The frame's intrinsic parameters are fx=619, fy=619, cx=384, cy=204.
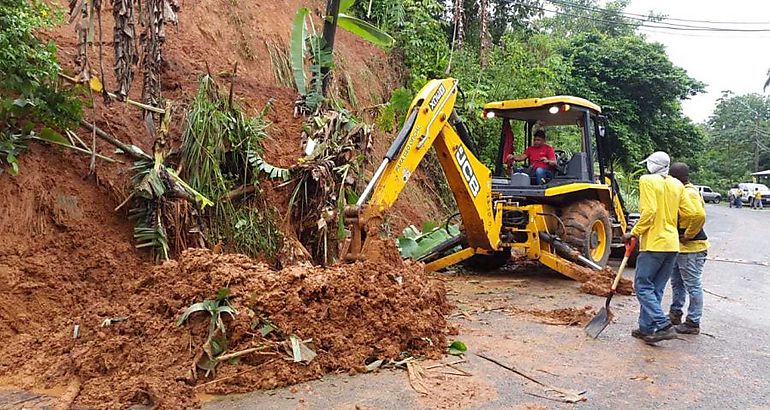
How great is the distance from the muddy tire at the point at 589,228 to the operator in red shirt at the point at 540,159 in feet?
1.92

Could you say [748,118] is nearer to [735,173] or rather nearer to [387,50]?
[735,173]

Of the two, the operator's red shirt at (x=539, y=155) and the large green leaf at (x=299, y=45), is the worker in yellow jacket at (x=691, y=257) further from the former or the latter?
the large green leaf at (x=299, y=45)

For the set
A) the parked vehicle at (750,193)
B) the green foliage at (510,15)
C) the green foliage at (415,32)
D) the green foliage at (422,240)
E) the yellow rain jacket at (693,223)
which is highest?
the green foliage at (510,15)

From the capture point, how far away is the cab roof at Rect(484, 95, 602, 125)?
861 centimetres

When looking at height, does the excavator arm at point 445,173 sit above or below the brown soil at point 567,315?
above

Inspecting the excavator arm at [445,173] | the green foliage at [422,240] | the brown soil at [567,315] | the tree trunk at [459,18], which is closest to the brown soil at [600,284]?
the brown soil at [567,315]

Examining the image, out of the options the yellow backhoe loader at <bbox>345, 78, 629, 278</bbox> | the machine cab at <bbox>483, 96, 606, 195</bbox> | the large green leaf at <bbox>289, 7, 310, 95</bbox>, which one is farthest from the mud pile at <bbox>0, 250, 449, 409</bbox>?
the machine cab at <bbox>483, 96, 606, 195</bbox>

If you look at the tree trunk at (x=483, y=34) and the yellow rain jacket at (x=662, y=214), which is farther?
the tree trunk at (x=483, y=34)

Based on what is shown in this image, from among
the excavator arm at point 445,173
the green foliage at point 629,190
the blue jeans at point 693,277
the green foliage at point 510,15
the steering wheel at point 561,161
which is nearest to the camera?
the excavator arm at point 445,173

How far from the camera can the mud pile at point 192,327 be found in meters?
4.03

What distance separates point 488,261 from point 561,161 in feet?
6.10

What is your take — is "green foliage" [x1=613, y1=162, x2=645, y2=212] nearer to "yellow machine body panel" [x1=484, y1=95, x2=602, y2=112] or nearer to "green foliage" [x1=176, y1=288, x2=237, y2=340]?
"yellow machine body panel" [x1=484, y1=95, x2=602, y2=112]

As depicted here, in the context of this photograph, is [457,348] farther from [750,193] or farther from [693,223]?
[750,193]

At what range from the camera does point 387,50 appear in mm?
14789
